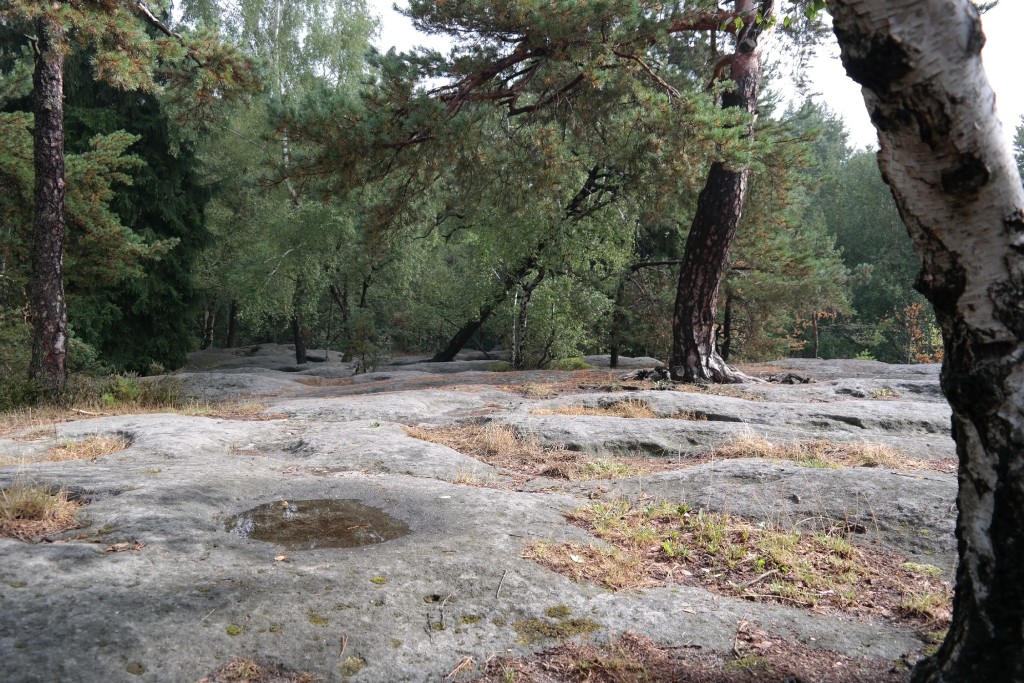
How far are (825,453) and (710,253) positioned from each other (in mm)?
6168

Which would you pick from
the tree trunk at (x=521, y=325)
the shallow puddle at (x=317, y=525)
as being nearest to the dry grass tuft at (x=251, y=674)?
the shallow puddle at (x=317, y=525)

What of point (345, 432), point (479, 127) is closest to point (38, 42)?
point (479, 127)

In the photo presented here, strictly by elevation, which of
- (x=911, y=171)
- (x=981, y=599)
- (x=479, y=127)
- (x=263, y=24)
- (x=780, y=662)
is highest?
(x=263, y=24)

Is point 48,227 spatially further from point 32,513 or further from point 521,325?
point 521,325

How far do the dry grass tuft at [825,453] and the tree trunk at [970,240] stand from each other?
12.0ft

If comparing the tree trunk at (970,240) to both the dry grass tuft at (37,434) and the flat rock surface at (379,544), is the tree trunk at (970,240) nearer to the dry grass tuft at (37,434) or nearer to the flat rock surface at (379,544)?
the flat rock surface at (379,544)

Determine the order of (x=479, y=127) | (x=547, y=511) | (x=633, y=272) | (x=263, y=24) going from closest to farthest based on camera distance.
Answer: (x=547, y=511) < (x=479, y=127) < (x=633, y=272) < (x=263, y=24)

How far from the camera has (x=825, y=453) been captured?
6.41m

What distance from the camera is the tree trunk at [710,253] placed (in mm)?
11742

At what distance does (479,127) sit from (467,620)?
8.96 meters

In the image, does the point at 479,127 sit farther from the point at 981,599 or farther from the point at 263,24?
the point at 263,24

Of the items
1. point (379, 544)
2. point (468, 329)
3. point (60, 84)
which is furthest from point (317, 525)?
point (468, 329)

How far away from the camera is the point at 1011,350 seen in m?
2.22

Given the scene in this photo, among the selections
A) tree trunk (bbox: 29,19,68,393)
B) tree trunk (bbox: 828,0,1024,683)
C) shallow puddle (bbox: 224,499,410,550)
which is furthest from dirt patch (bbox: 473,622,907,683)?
tree trunk (bbox: 29,19,68,393)
